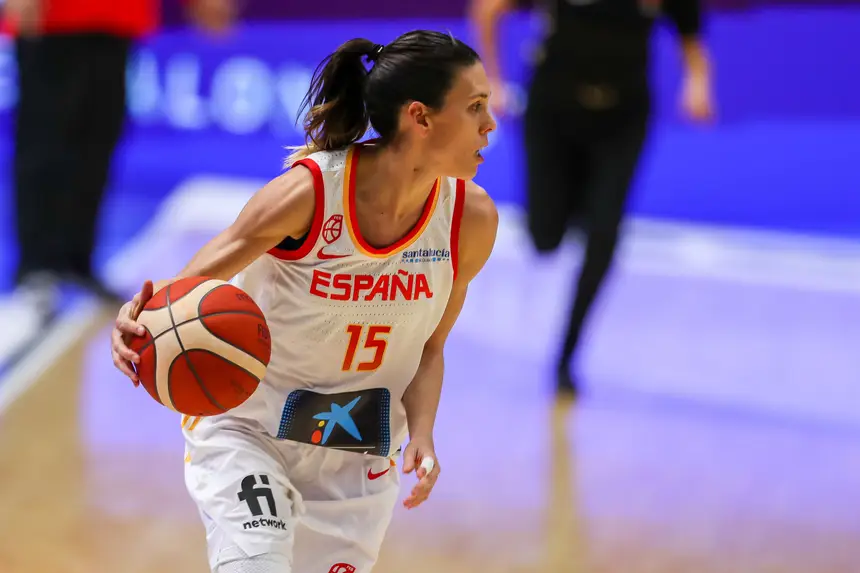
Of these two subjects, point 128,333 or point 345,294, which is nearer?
point 128,333

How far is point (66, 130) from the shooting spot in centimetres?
643

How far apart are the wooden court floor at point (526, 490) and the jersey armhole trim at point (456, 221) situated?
1.50 metres

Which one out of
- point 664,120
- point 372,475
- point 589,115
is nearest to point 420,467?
point 372,475

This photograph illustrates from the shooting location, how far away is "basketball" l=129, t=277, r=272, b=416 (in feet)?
7.74

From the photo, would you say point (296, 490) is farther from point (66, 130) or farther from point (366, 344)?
point (66, 130)

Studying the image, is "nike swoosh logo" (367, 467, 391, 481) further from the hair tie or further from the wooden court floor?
the wooden court floor

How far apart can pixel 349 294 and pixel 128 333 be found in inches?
19.5

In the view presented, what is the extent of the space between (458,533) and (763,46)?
177 inches

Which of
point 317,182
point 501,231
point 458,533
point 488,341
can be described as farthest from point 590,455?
point 501,231

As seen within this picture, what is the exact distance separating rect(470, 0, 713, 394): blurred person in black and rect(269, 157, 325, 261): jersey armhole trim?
2938 mm

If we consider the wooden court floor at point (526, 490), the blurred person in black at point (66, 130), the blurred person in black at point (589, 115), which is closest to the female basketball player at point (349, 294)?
the wooden court floor at point (526, 490)

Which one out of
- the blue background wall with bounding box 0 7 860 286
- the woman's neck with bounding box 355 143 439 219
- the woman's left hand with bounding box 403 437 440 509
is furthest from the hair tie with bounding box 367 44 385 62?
the blue background wall with bounding box 0 7 860 286

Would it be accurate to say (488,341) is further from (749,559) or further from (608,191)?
(749,559)

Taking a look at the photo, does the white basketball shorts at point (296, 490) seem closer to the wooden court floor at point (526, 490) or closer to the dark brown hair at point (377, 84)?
the dark brown hair at point (377, 84)
